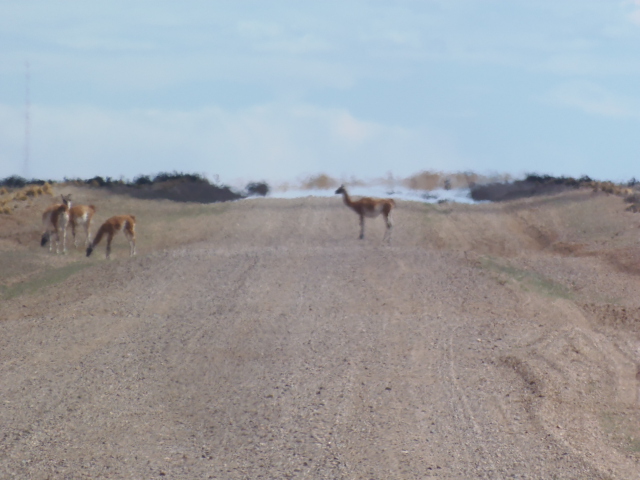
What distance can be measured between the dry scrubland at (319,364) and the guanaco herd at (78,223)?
0.78 m

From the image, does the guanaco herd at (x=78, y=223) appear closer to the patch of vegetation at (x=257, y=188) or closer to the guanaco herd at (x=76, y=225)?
the guanaco herd at (x=76, y=225)

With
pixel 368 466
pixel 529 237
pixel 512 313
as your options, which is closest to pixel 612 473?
pixel 368 466

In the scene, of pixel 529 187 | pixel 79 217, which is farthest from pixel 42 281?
pixel 529 187

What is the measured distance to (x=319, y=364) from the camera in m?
11.4

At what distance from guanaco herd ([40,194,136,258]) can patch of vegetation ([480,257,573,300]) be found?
389 inches

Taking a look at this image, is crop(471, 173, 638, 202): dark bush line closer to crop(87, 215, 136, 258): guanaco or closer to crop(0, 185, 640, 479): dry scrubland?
crop(0, 185, 640, 479): dry scrubland

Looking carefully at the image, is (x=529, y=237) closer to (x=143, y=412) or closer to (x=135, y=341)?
(x=135, y=341)

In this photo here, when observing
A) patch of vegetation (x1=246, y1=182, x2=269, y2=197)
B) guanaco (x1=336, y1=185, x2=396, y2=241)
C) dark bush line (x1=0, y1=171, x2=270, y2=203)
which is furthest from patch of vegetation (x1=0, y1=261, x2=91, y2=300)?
patch of vegetation (x1=246, y1=182, x2=269, y2=197)

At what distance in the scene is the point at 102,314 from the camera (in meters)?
14.6

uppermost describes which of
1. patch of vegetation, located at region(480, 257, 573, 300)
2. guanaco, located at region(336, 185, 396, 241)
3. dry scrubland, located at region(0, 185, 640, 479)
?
guanaco, located at region(336, 185, 396, 241)

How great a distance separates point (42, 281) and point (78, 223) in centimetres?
612

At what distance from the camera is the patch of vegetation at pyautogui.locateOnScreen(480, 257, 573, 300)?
17625 millimetres

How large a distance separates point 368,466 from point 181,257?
12.9 meters

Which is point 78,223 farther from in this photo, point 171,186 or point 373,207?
point 171,186
